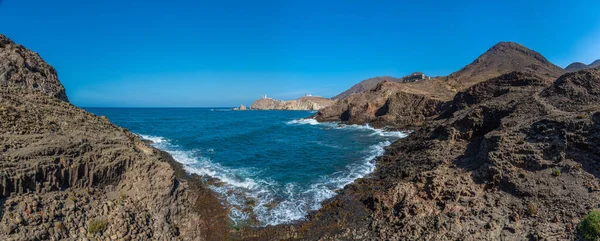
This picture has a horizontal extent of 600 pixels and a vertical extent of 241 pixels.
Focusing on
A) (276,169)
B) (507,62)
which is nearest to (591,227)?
(276,169)

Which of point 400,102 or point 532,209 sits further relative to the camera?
point 400,102

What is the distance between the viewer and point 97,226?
9586 millimetres

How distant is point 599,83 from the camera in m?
18.0

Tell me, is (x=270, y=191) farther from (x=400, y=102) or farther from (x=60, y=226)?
(x=400, y=102)

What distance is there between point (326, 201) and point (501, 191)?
30.5ft

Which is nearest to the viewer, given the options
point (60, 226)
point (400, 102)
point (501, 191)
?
point (60, 226)

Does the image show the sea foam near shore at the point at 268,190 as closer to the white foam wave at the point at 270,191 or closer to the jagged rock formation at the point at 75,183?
the white foam wave at the point at 270,191

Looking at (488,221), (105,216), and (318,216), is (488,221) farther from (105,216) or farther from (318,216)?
(105,216)

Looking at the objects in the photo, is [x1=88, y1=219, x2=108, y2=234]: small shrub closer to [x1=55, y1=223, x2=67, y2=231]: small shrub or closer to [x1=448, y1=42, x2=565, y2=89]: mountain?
[x1=55, y1=223, x2=67, y2=231]: small shrub

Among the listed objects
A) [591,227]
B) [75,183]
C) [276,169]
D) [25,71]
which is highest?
[25,71]

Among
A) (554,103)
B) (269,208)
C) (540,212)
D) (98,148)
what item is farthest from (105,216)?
(554,103)

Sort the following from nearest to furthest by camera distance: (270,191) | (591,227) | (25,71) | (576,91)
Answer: (591,227) → (25,71) → (576,91) → (270,191)

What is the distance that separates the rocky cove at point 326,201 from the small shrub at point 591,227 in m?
0.51

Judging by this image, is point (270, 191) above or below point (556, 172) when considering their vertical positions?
below
